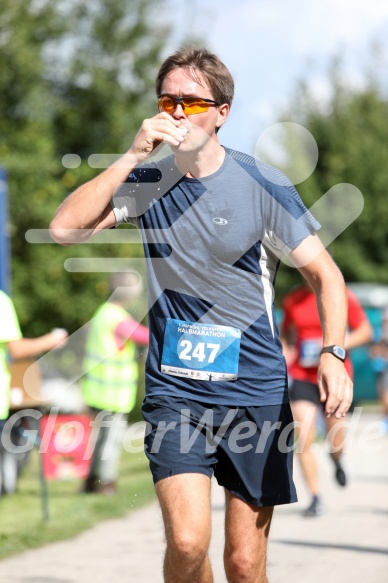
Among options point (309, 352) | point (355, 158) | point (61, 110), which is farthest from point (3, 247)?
point (355, 158)

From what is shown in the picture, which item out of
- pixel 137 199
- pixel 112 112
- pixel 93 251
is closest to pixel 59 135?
pixel 112 112

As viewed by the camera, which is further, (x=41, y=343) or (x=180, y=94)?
(x=41, y=343)

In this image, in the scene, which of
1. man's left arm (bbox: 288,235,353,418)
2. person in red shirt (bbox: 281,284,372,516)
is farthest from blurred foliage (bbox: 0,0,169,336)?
man's left arm (bbox: 288,235,353,418)

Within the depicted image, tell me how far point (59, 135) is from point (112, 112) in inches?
62.4

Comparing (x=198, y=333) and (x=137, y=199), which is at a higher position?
(x=137, y=199)

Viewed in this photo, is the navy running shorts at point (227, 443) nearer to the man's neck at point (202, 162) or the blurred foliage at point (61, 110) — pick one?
the man's neck at point (202, 162)

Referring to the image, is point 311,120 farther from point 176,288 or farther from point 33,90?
point 176,288

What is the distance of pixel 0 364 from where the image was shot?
25.2ft

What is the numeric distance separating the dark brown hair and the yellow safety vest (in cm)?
602

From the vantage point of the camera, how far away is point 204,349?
159 inches

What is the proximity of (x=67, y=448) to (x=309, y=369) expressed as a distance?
291 centimetres

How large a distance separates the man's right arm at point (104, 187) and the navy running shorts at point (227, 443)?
690 millimetres

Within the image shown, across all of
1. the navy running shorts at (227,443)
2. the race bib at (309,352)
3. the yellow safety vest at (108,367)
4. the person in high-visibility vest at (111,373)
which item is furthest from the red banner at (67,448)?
the navy running shorts at (227,443)

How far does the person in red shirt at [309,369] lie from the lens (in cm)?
870
